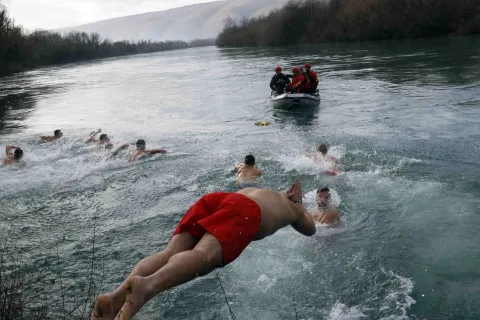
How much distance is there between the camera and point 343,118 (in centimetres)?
1602

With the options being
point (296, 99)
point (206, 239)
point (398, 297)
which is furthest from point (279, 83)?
point (206, 239)

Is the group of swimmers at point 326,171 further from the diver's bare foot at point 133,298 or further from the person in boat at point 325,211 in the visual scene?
the diver's bare foot at point 133,298

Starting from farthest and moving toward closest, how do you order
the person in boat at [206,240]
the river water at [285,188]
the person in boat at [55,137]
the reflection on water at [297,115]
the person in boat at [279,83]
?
the person in boat at [279,83]
the reflection on water at [297,115]
the person in boat at [55,137]
the river water at [285,188]
the person in boat at [206,240]

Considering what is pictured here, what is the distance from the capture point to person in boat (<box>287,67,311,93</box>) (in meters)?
18.3

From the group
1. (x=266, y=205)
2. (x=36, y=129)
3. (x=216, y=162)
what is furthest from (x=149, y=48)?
(x=266, y=205)

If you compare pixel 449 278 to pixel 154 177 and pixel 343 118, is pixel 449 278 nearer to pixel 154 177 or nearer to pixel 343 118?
pixel 154 177

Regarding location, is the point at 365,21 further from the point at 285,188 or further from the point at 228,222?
the point at 228,222

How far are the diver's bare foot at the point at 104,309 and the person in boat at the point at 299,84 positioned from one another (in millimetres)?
15982

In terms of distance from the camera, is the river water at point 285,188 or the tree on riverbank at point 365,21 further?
the tree on riverbank at point 365,21

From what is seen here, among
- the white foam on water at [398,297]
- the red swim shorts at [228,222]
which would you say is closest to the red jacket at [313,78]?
the white foam on water at [398,297]

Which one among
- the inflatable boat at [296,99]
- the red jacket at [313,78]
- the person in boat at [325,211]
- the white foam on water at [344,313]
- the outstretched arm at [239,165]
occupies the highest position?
the red jacket at [313,78]

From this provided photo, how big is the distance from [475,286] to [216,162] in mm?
7381

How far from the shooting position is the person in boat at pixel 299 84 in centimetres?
1834

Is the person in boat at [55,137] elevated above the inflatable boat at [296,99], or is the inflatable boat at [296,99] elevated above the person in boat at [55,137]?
the inflatable boat at [296,99]
